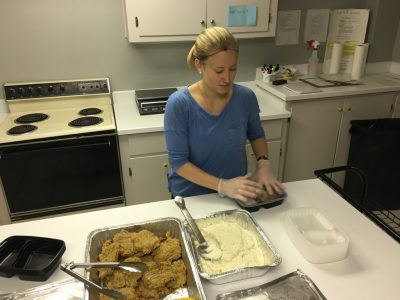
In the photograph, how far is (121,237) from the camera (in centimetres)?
99

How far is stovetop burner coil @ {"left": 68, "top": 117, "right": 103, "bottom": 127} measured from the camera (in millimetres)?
2053

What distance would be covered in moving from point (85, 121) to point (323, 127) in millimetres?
1682

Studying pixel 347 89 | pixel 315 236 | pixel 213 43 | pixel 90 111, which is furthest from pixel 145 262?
pixel 347 89

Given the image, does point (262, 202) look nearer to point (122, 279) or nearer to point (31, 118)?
point (122, 279)

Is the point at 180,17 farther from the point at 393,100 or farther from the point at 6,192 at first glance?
the point at 393,100

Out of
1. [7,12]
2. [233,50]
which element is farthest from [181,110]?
[7,12]

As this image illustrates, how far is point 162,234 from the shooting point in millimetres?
1052

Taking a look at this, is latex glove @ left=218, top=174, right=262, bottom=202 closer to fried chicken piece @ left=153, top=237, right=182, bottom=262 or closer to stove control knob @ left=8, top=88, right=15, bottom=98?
fried chicken piece @ left=153, top=237, right=182, bottom=262

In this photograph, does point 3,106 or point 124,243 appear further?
point 3,106

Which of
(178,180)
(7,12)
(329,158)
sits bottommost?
(329,158)

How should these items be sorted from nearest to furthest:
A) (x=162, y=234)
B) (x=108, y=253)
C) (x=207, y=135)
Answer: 1. (x=108, y=253)
2. (x=162, y=234)
3. (x=207, y=135)

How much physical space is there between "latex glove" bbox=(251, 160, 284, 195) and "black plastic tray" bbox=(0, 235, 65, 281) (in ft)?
2.38

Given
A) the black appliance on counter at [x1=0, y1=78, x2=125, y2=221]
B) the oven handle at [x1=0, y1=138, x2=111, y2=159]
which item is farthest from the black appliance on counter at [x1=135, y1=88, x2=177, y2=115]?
the oven handle at [x1=0, y1=138, x2=111, y2=159]

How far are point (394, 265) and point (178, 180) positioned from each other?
877 millimetres
